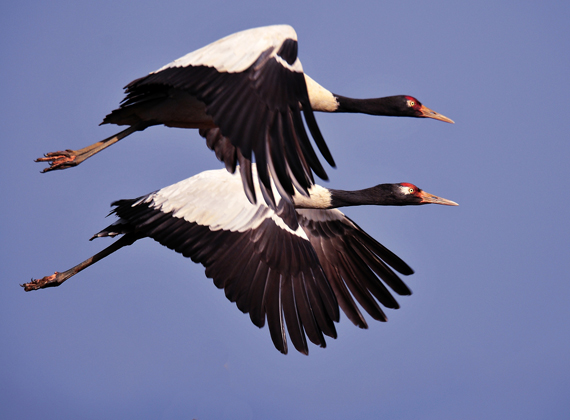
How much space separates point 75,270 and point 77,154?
2248 millimetres

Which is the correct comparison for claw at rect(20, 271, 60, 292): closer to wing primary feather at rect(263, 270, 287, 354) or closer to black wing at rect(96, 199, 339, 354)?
black wing at rect(96, 199, 339, 354)

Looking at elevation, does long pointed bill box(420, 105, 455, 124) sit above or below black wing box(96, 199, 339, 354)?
above

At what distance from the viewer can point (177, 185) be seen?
11.0m

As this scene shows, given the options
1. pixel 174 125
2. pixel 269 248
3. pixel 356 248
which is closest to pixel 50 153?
pixel 174 125

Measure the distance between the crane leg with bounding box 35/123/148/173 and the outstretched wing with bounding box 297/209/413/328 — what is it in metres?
3.10

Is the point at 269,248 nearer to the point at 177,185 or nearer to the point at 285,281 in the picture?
the point at 285,281

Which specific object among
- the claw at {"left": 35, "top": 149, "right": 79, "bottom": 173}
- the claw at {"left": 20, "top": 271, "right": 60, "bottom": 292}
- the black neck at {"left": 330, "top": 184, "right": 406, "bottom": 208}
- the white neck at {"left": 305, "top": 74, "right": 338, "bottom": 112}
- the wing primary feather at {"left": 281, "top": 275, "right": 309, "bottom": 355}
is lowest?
the wing primary feather at {"left": 281, "top": 275, "right": 309, "bottom": 355}

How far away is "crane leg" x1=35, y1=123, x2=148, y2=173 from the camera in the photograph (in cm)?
977

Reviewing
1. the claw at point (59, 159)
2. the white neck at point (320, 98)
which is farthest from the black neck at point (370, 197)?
the claw at point (59, 159)

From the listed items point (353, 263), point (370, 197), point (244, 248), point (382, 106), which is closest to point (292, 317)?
point (244, 248)

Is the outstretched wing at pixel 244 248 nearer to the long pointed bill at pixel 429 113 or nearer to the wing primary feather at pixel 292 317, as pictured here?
the wing primary feather at pixel 292 317

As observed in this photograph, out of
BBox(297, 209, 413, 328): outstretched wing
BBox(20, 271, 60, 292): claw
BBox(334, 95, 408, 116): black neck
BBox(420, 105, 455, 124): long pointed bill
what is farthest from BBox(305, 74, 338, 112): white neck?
BBox(20, 271, 60, 292): claw

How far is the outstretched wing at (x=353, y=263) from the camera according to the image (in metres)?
11.3

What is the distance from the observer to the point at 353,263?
11.7 meters
